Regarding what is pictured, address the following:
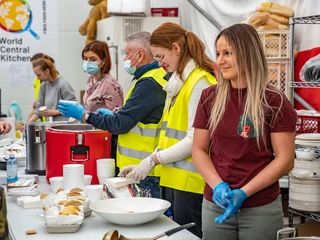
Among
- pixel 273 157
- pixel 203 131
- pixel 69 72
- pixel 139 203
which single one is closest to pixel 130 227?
pixel 139 203

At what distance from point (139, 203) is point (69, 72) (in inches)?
196

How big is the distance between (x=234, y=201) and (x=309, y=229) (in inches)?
58.9

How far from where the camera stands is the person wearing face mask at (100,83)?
3293 mm

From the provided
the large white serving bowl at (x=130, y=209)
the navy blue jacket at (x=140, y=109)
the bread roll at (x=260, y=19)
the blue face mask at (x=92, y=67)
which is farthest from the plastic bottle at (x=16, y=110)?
the large white serving bowl at (x=130, y=209)

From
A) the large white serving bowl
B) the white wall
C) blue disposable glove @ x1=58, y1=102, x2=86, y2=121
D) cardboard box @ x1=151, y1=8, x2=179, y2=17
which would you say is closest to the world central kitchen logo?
the white wall

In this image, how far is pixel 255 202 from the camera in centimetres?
176

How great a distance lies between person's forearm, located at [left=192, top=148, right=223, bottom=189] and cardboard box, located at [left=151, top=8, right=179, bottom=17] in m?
3.75

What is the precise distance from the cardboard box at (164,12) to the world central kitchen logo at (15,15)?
1869 millimetres

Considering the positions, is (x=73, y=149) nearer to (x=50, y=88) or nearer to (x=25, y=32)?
(x=50, y=88)

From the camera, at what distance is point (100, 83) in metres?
3.37

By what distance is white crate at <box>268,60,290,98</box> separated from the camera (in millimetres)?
3428

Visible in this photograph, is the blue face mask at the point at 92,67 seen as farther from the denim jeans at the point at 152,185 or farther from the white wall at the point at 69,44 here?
the white wall at the point at 69,44

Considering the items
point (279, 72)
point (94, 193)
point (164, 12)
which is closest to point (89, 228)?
point (94, 193)

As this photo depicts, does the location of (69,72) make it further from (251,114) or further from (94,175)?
(251,114)
